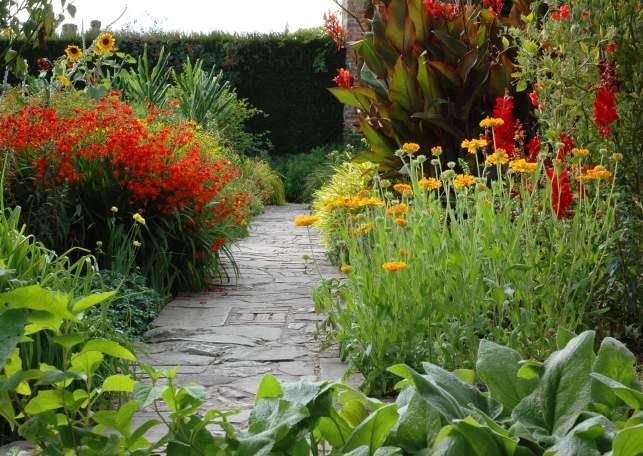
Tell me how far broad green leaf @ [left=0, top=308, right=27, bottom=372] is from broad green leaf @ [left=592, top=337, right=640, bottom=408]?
115 cm

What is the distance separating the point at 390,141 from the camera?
7785 mm

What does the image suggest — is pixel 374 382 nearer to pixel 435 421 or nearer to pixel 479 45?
pixel 435 421

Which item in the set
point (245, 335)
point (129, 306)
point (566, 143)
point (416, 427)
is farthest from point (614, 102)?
point (416, 427)

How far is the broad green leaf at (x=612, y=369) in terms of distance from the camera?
6.54ft

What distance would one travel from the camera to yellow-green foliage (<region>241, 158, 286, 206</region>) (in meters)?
13.6

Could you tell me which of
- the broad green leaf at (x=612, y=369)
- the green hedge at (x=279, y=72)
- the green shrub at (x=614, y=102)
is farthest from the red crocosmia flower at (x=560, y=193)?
the green hedge at (x=279, y=72)

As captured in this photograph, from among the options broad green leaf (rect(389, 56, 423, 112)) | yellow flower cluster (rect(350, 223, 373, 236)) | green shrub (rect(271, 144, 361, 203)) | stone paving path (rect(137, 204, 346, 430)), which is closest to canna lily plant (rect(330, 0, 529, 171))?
broad green leaf (rect(389, 56, 423, 112))

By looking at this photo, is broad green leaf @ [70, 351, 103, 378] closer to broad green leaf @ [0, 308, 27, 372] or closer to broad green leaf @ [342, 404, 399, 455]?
broad green leaf @ [0, 308, 27, 372]

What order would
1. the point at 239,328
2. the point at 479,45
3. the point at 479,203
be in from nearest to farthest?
1. the point at 479,203
2. the point at 239,328
3. the point at 479,45

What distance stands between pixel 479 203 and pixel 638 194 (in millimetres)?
935

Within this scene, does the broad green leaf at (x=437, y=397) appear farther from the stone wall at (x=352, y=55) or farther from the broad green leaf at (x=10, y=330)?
the stone wall at (x=352, y=55)

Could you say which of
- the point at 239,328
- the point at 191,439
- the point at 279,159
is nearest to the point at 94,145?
Result: the point at 239,328

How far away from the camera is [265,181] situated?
14.0 meters

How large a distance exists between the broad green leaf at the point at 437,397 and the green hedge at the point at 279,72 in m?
15.9
